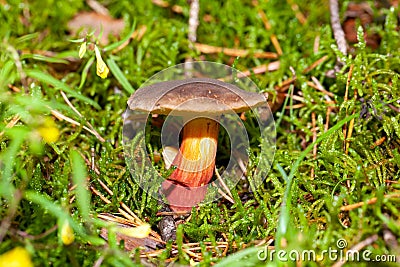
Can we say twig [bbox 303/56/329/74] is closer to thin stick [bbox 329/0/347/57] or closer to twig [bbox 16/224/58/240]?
thin stick [bbox 329/0/347/57]

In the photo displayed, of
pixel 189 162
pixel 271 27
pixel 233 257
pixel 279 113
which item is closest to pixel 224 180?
pixel 189 162

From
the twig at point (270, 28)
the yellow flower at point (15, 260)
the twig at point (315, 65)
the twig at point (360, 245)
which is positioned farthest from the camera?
the twig at point (270, 28)

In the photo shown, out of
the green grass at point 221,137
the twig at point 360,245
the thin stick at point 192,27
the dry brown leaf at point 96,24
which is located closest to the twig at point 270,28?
the green grass at point 221,137

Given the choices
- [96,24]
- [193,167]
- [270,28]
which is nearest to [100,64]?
[193,167]

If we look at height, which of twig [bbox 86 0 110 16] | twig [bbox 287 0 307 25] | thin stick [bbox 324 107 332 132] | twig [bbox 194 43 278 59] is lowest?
thin stick [bbox 324 107 332 132]

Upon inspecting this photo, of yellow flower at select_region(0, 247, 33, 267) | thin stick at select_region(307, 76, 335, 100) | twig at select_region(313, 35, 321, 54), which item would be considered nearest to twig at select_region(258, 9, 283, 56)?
twig at select_region(313, 35, 321, 54)

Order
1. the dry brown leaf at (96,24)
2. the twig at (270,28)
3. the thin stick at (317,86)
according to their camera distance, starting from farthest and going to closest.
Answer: the dry brown leaf at (96,24) < the twig at (270,28) < the thin stick at (317,86)

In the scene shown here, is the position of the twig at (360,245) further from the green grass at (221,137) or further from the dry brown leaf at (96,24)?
the dry brown leaf at (96,24)

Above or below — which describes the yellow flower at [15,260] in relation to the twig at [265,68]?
below

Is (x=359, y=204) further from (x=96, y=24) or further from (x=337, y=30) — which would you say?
(x=96, y=24)
